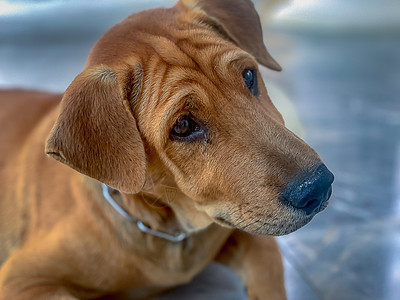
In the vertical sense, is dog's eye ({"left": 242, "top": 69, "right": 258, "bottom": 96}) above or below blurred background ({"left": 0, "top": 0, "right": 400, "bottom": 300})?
above

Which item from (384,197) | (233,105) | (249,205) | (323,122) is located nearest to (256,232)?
(249,205)

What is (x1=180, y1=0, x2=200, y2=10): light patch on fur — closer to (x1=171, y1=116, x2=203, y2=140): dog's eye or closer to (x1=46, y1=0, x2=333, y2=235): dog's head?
(x1=46, y1=0, x2=333, y2=235): dog's head

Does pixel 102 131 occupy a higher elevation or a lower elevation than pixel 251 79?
lower

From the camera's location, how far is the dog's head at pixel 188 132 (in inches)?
66.8

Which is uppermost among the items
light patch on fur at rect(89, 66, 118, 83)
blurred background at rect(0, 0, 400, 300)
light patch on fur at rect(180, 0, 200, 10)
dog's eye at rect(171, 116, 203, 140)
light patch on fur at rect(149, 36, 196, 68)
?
light patch on fur at rect(180, 0, 200, 10)

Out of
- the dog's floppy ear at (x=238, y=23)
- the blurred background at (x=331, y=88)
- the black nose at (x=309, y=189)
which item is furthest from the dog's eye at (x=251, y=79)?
the blurred background at (x=331, y=88)

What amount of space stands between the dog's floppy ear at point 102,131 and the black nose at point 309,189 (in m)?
0.51

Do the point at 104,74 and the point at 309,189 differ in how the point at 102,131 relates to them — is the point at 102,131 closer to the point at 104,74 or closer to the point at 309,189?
the point at 104,74

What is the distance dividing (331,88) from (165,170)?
251 cm

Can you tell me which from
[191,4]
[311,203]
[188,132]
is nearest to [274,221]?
[311,203]

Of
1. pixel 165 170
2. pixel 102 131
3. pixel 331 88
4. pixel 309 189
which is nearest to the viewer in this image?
pixel 309 189

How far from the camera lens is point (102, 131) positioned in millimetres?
1746

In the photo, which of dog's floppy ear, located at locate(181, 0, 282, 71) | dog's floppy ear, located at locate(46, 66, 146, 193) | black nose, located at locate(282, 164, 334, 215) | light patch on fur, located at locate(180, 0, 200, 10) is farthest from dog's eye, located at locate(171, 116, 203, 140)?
light patch on fur, located at locate(180, 0, 200, 10)

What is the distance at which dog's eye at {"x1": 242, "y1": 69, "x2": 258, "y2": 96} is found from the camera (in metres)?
1.89
